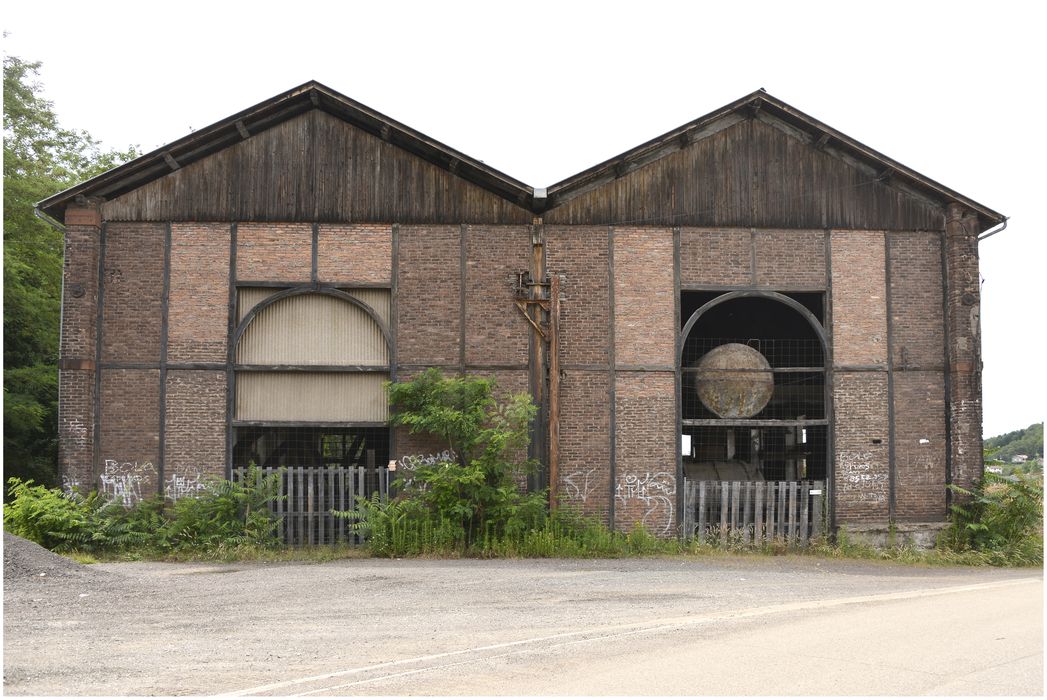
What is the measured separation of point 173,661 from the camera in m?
7.85

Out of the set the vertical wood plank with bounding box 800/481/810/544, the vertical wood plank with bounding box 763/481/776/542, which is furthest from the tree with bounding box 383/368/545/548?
the vertical wood plank with bounding box 800/481/810/544

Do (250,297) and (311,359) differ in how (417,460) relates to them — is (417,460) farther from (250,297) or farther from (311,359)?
(250,297)

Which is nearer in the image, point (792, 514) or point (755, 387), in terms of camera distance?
point (792, 514)

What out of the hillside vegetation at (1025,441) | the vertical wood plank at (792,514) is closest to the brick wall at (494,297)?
the vertical wood plank at (792,514)

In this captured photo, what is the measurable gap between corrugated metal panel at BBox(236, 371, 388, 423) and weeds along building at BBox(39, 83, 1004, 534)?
0.04m

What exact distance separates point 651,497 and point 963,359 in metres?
6.32

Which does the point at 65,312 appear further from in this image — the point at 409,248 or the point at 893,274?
the point at 893,274

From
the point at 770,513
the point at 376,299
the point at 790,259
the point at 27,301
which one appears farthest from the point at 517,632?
the point at 27,301

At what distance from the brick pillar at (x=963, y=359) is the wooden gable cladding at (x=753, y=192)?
83cm

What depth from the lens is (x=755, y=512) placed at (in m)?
16.7

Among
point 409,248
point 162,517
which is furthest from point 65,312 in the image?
point 409,248

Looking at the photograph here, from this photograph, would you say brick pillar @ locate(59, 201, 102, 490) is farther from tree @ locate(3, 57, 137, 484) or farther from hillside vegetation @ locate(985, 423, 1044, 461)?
hillside vegetation @ locate(985, 423, 1044, 461)

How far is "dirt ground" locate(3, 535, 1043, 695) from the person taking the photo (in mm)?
7344

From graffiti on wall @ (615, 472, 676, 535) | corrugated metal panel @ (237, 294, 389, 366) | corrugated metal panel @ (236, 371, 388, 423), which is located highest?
corrugated metal panel @ (237, 294, 389, 366)
